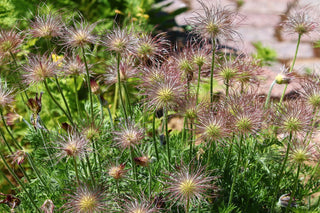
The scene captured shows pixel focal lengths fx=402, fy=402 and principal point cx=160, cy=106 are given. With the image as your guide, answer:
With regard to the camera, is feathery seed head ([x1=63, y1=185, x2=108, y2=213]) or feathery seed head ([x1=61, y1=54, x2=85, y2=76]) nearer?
feathery seed head ([x1=63, y1=185, x2=108, y2=213])

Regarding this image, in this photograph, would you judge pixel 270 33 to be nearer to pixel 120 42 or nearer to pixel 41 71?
pixel 120 42

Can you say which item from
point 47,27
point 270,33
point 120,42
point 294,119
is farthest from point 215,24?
point 270,33

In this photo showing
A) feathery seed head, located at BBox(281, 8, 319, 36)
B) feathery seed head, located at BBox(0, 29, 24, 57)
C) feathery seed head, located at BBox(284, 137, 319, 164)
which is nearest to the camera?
feathery seed head, located at BBox(284, 137, 319, 164)

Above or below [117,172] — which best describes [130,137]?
above

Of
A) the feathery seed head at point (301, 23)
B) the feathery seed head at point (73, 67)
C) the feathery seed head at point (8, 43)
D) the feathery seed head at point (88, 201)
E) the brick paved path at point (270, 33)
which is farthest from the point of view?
the brick paved path at point (270, 33)

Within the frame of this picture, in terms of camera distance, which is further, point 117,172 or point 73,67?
point 73,67

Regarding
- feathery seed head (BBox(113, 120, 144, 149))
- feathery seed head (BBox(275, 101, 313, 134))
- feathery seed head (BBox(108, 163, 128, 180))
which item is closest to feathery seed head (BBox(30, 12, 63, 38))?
feathery seed head (BBox(113, 120, 144, 149))

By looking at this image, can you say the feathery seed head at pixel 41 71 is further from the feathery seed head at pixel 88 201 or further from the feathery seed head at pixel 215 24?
the feathery seed head at pixel 215 24

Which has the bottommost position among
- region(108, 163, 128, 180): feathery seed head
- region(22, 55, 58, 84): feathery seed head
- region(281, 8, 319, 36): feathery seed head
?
region(108, 163, 128, 180): feathery seed head

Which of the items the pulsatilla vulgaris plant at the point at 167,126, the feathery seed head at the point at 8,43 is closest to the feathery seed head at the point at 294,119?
the pulsatilla vulgaris plant at the point at 167,126

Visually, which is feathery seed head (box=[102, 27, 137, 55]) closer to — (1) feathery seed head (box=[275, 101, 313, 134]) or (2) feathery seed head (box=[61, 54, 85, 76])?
(2) feathery seed head (box=[61, 54, 85, 76])

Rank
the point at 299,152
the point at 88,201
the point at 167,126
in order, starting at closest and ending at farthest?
the point at 88,201
the point at 299,152
the point at 167,126

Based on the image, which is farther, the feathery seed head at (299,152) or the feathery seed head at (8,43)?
the feathery seed head at (8,43)

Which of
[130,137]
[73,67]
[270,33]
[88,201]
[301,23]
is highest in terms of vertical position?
[301,23]
